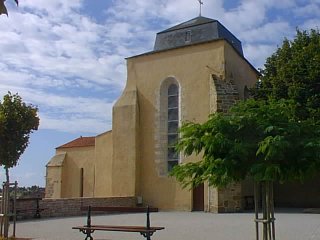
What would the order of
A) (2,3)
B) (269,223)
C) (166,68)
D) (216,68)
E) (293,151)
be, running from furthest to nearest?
1. (166,68)
2. (216,68)
3. (269,223)
4. (293,151)
5. (2,3)

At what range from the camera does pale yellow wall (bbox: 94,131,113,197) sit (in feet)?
94.5

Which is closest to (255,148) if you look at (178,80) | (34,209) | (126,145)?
(34,209)

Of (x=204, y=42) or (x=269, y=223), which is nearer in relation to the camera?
(x=269, y=223)

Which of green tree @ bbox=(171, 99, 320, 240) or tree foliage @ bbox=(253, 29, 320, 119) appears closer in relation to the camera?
green tree @ bbox=(171, 99, 320, 240)

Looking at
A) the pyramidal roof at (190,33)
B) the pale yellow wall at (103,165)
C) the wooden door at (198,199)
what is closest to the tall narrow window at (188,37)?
the pyramidal roof at (190,33)

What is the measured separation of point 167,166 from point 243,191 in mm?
4262

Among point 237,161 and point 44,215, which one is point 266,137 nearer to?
point 237,161

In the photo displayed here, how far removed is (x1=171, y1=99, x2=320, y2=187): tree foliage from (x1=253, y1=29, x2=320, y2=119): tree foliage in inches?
549

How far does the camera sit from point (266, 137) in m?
7.23

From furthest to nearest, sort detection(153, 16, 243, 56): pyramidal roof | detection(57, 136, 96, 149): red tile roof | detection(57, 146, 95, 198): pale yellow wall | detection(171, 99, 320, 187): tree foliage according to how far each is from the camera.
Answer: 1. detection(57, 136, 96, 149): red tile roof
2. detection(57, 146, 95, 198): pale yellow wall
3. detection(153, 16, 243, 56): pyramidal roof
4. detection(171, 99, 320, 187): tree foliage

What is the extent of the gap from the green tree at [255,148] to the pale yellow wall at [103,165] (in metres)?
21.3

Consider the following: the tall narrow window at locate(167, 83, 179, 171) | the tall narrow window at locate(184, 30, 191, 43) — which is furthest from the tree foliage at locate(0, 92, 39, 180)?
the tall narrow window at locate(184, 30, 191, 43)

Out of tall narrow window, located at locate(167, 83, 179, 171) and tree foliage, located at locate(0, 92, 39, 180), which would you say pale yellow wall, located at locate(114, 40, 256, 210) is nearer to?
tall narrow window, located at locate(167, 83, 179, 171)

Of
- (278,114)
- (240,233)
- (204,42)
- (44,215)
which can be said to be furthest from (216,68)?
(278,114)
